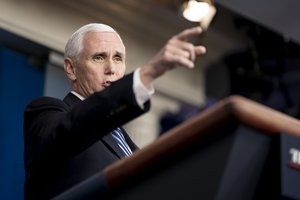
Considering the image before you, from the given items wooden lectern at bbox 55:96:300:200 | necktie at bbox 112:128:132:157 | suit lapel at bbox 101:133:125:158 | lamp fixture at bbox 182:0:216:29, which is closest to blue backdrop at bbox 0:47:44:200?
lamp fixture at bbox 182:0:216:29

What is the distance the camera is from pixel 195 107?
4.56 metres

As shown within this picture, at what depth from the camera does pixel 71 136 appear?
104 cm

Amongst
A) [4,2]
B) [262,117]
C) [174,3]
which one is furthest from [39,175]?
[174,3]

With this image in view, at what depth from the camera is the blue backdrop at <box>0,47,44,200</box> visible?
328cm

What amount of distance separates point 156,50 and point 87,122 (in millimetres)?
3426

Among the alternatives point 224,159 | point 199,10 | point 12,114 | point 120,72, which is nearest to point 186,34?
→ point 224,159

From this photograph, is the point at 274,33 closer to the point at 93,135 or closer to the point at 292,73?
the point at 292,73

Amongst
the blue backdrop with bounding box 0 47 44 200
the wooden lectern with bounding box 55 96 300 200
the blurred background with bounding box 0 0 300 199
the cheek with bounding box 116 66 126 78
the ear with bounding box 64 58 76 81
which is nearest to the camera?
the wooden lectern with bounding box 55 96 300 200

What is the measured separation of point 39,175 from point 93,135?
22 cm

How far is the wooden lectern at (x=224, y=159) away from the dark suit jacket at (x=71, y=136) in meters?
0.13

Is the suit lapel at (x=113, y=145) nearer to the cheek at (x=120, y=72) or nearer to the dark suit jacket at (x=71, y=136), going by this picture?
the dark suit jacket at (x=71, y=136)

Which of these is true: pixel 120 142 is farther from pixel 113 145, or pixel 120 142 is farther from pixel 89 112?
pixel 89 112

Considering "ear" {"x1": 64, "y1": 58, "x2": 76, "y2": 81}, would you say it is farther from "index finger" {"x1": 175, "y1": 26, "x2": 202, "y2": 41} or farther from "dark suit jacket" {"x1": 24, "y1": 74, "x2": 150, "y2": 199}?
"index finger" {"x1": 175, "y1": 26, "x2": 202, "y2": 41}

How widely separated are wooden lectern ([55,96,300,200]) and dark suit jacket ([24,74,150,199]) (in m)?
0.13
